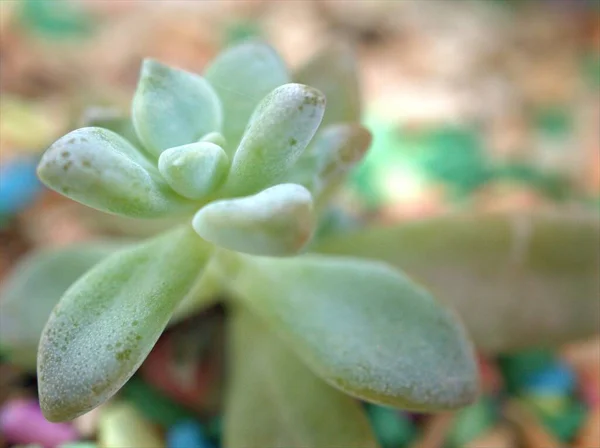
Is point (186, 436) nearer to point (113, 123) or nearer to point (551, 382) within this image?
point (113, 123)

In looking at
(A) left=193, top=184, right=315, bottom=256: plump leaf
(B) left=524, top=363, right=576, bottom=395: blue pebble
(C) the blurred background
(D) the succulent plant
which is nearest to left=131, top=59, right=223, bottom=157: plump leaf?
(D) the succulent plant

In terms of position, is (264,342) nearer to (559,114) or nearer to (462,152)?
(462,152)

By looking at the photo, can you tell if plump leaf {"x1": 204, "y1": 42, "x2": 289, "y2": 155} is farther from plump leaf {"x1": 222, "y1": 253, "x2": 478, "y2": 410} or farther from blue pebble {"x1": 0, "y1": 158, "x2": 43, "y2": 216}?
blue pebble {"x1": 0, "y1": 158, "x2": 43, "y2": 216}

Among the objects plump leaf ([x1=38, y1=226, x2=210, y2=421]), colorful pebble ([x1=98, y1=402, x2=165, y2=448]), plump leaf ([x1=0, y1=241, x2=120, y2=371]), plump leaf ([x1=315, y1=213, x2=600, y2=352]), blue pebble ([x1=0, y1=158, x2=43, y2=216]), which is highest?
plump leaf ([x1=38, y1=226, x2=210, y2=421])

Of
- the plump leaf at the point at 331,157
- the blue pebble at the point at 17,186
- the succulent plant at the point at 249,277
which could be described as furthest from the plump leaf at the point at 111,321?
the blue pebble at the point at 17,186

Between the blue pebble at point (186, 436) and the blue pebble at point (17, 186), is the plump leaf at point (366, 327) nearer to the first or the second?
the blue pebble at point (186, 436)

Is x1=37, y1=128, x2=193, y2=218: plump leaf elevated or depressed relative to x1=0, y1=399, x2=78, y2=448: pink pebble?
elevated

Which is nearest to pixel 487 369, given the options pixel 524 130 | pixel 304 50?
pixel 524 130
